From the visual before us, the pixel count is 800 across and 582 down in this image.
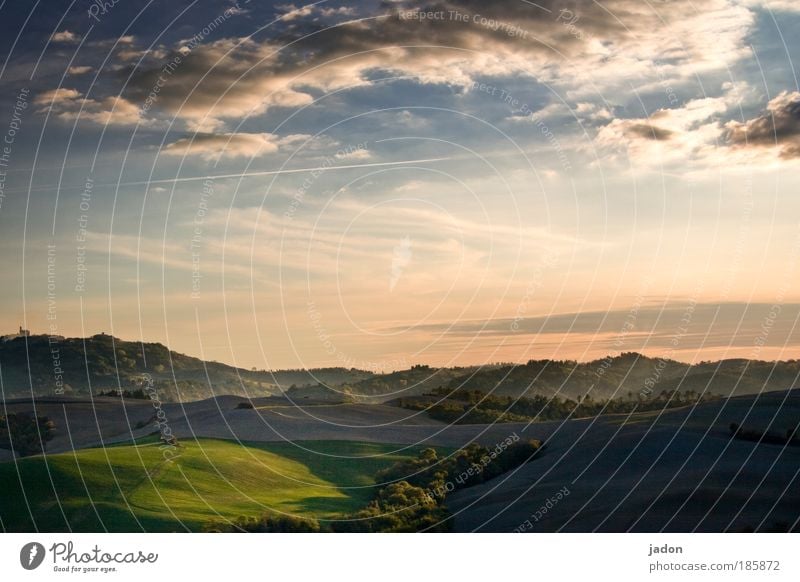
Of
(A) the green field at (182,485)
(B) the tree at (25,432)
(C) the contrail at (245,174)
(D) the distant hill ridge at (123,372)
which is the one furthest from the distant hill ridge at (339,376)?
(C) the contrail at (245,174)

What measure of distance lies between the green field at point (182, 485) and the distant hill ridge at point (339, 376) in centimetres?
185

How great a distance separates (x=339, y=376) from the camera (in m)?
27.9

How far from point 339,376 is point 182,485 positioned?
5.16 meters

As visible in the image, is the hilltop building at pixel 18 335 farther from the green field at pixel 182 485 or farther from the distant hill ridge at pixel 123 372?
the green field at pixel 182 485

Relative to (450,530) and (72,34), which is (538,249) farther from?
(72,34)

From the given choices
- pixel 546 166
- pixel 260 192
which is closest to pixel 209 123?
pixel 260 192

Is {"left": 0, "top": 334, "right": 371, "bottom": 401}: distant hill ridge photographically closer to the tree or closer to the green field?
the tree

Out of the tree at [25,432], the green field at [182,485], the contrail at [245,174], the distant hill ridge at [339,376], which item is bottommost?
the green field at [182,485]

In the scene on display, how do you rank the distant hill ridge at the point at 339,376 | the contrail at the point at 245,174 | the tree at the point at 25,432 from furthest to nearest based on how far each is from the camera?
the distant hill ridge at the point at 339,376 < the contrail at the point at 245,174 < the tree at the point at 25,432

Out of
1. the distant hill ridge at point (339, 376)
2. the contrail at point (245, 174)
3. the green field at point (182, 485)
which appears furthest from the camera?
the distant hill ridge at point (339, 376)

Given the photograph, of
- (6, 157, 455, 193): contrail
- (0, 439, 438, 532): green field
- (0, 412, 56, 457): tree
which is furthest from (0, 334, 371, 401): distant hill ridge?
(6, 157, 455, 193): contrail

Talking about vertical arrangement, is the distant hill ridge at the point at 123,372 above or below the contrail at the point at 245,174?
below

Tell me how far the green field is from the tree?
83cm

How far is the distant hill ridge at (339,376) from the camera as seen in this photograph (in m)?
27.4
